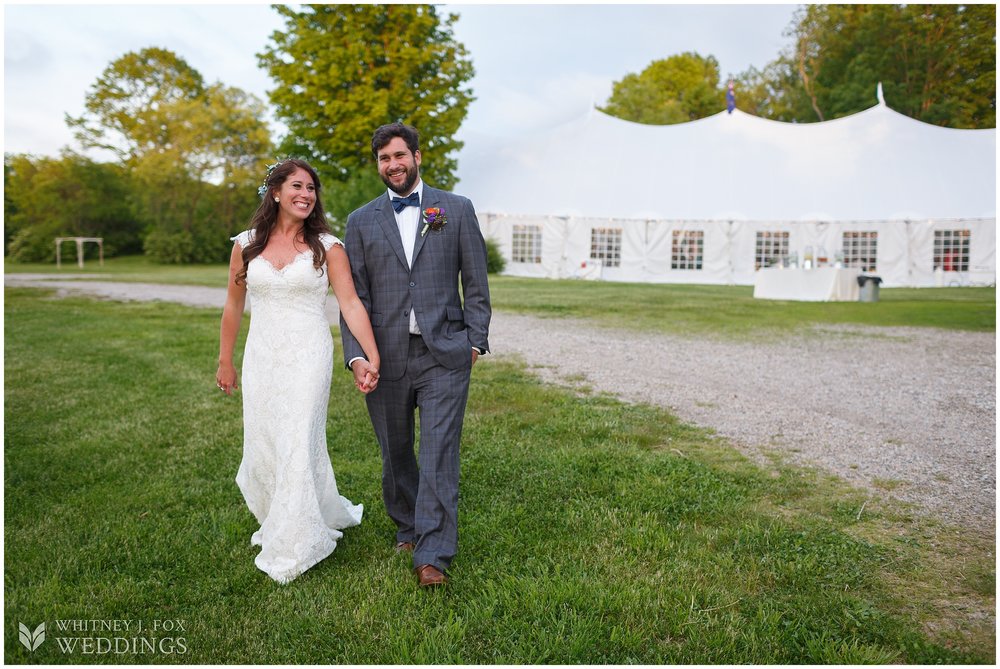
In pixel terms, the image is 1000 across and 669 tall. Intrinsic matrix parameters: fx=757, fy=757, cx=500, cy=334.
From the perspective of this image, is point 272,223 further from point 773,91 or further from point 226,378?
point 773,91

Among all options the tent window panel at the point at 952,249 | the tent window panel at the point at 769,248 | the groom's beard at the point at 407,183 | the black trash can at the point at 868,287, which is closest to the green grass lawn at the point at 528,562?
the groom's beard at the point at 407,183

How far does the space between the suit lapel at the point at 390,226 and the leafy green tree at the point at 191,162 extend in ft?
140

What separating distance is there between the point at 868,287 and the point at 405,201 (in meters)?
20.1

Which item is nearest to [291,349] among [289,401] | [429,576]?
[289,401]

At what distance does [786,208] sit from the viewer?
28.7 metres

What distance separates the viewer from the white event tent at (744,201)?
27.9 m

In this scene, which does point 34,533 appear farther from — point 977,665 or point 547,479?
point 977,665

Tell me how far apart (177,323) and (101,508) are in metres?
9.85

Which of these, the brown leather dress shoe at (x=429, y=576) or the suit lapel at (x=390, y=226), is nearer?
the brown leather dress shoe at (x=429, y=576)

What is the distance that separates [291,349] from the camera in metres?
3.62

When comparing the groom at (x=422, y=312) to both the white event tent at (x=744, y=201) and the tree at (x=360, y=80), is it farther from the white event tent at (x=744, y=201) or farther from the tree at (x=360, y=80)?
the white event tent at (x=744, y=201)

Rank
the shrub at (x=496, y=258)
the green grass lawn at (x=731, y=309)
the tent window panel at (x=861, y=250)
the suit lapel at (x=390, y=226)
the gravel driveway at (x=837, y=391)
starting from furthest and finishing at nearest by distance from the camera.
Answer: the shrub at (x=496, y=258)
the tent window panel at (x=861, y=250)
the green grass lawn at (x=731, y=309)
the gravel driveway at (x=837, y=391)
the suit lapel at (x=390, y=226)

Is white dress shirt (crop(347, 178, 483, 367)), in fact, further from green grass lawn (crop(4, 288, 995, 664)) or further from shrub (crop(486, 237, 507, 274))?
shrub (crop(486, 237, 507, 274))

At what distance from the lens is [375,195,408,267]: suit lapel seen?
3584 millimetres
